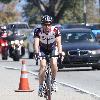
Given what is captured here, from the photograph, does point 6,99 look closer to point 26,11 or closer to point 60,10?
point 60,10

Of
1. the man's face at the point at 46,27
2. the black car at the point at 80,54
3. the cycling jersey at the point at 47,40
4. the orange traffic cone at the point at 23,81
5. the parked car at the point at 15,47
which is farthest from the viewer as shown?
the parked car at the point at 15,47

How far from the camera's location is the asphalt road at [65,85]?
13.9 metres

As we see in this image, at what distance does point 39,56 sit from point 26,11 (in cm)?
7197

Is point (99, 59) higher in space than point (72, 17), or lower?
lower

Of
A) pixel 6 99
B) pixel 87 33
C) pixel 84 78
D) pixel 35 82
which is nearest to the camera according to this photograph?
pixel 6 99

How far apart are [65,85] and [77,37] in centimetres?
613

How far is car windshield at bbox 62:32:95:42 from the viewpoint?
73.9 ft

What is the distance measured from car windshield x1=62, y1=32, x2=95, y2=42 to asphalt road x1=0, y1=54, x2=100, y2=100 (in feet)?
4.25

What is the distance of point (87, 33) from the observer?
23203 millimetres

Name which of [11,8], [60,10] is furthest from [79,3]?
[11,8]

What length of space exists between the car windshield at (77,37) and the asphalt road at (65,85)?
129 centimetres

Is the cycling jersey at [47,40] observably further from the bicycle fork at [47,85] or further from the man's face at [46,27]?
the bicycle fork at [47,85]

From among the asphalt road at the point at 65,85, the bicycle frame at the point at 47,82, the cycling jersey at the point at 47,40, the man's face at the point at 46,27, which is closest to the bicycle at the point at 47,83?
the bicycle frame at the point at 47,82

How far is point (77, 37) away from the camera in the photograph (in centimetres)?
2275
